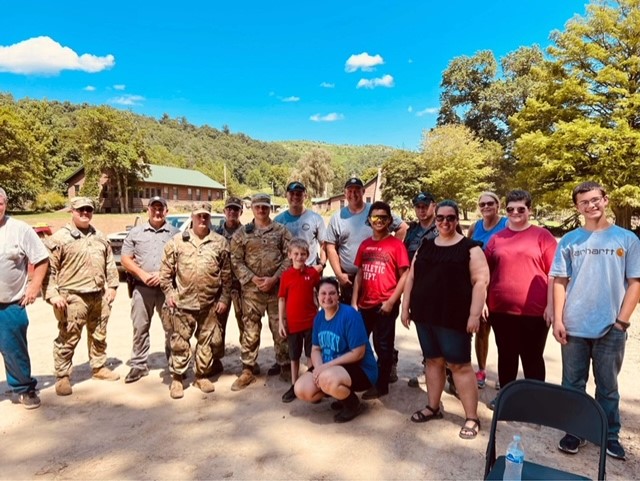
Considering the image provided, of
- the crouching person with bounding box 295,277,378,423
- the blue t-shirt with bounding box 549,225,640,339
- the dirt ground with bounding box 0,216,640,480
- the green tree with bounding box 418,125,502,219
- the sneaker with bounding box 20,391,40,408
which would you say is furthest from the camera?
the green tree with bounding box 418,125,502,219

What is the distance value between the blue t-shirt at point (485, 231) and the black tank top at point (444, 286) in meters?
0.87

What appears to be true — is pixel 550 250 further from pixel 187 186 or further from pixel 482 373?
pixel 187 186

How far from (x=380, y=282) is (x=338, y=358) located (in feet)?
2.65

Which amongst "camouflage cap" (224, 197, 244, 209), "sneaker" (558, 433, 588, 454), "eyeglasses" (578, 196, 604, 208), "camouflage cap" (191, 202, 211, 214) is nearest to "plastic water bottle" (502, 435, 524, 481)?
"sneaker" (558, 433, 588, 454)

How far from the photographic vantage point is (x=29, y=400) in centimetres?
380

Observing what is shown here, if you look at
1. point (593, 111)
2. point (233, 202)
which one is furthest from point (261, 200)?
point (593, 111)

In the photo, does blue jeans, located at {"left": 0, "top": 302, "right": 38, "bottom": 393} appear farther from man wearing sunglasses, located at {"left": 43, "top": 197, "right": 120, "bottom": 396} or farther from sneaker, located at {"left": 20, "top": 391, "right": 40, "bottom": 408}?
man wearing sunglasses, located at {"left": 43, "top": 197, "right": 120, "bottom": 396}

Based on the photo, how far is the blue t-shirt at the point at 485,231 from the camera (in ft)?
12.7

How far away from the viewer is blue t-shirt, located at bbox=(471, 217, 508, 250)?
386 centimetres

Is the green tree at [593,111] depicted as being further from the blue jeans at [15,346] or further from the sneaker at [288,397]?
the blue jeans at [15,346]

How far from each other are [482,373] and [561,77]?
19438 mm

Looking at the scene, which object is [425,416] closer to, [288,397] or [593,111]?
[288,397]

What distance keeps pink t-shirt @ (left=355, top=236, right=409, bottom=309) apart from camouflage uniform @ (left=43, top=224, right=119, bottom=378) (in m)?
2.80

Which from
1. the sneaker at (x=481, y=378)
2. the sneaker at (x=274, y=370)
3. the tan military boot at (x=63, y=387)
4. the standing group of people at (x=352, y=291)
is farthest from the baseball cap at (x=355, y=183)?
the tan military boot at (x=63, y=387)
